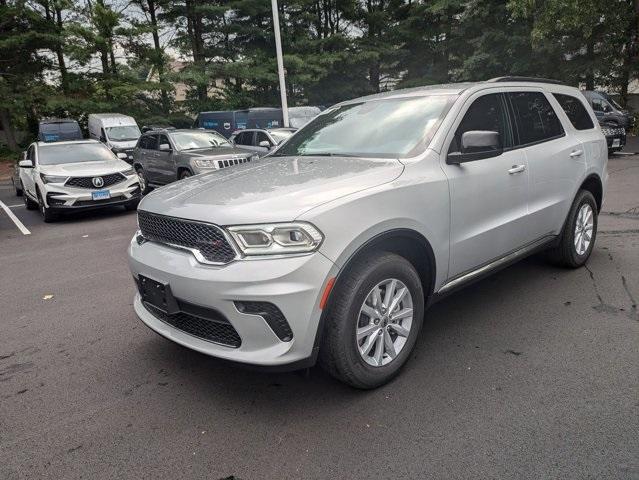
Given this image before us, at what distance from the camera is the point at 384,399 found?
2844 mm

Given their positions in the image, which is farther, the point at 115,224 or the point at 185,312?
the point at 115,224

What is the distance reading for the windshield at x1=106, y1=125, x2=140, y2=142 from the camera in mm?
19669

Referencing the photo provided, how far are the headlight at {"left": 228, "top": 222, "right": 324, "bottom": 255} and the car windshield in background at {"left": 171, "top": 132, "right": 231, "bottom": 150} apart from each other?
895cm

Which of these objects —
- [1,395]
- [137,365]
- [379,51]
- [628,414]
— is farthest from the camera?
[379,51]

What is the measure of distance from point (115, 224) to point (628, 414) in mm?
8204

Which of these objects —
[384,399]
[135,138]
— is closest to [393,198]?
[384,399]

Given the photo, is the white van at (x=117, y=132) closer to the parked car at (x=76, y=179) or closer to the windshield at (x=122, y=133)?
the windshield at (x=122, y=133)

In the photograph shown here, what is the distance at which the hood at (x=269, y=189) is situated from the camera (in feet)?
8.50

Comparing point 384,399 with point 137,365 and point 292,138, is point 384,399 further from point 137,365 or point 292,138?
point 292,138

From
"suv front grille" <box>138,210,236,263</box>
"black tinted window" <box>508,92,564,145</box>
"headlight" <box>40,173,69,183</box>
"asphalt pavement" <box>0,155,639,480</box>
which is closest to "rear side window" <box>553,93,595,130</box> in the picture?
"black tinted window" <box>508,92,564,145</box>

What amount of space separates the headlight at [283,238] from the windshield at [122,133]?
62.7ft

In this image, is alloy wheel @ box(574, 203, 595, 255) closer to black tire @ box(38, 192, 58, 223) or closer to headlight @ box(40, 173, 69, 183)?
headlight @ box(40, 173, 69, 183)

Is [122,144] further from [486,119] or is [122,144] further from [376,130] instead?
[486,119]

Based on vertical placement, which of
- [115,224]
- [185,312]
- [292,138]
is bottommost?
[115,224]
